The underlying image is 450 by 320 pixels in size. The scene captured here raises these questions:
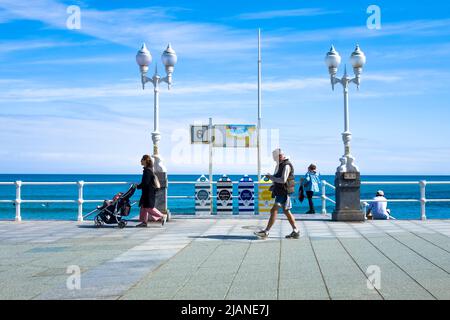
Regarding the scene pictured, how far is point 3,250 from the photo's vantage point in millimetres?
10156

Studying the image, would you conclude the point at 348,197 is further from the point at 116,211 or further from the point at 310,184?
the point at 116,211

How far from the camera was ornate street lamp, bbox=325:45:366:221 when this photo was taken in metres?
15.4

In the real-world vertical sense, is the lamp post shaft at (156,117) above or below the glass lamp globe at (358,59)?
below

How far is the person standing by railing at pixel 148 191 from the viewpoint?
1377 centimetres

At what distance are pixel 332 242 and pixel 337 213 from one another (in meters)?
4.69

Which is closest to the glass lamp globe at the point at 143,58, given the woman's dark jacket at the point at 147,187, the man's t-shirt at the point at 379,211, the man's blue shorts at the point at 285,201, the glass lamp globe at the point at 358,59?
the woman's dark jacket at the point at 147,187

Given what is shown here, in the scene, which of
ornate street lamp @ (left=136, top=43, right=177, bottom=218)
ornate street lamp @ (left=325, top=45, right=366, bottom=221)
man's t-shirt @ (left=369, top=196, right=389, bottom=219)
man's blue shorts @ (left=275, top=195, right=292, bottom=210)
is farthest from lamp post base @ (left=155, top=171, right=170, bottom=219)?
man's t-shirt @ (left=369, top=196, right=389, bottom=219)

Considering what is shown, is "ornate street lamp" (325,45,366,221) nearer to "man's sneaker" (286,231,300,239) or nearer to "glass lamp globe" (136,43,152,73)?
"man's sneaker" (286,231,300,239)

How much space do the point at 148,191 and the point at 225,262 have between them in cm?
569

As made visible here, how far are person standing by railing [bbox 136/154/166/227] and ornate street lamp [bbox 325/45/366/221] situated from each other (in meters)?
5.08

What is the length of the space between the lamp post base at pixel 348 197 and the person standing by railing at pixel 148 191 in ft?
16.6

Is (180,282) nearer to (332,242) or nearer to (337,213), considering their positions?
(332,242)
